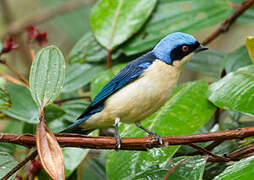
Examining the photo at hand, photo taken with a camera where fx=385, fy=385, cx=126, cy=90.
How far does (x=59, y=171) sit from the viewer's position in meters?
1.71

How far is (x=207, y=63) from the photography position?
3557mm

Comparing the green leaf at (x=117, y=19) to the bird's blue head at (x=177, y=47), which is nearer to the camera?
the bird's blue head at (x=177, y=47)

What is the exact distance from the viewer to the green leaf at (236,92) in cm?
227

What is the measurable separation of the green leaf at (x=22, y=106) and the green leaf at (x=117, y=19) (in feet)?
2.65

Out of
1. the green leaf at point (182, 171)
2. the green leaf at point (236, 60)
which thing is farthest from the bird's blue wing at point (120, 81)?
the green leaf at point (182, 171)

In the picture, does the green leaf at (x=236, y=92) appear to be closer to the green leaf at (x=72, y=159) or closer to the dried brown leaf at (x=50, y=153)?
the green leaf at (x=72, y=159)

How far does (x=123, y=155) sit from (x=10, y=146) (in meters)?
0.80

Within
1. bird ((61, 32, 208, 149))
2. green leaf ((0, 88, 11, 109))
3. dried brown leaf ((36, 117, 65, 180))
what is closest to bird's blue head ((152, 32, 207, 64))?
bird ((61, 32, 208, 149))

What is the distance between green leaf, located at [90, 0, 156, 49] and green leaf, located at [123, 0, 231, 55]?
0.12 meters

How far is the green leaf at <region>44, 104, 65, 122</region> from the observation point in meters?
2.75

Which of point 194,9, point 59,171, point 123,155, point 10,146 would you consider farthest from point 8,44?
point 194,9

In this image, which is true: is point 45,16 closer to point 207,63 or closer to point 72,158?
point 207,63

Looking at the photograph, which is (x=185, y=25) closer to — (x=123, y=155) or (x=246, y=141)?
(x=246, y=141)

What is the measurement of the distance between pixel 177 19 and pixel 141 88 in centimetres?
109
